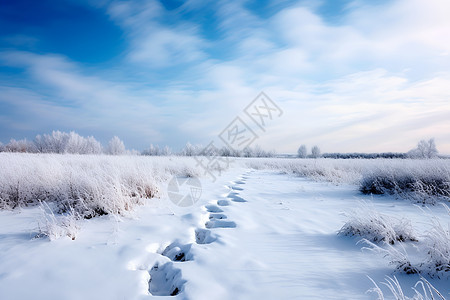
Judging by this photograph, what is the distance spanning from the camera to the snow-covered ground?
1.65m

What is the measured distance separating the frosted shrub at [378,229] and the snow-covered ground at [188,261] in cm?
15

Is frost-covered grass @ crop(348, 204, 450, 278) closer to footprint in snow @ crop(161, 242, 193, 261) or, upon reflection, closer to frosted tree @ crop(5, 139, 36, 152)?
footprint in snow @ crop(161, 242, 193, 261)

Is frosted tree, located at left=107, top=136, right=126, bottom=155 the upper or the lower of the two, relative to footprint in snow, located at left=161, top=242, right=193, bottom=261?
upper

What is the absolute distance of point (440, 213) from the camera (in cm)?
392

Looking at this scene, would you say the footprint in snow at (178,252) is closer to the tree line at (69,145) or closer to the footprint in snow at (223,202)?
the footprint in snow at (223,202)

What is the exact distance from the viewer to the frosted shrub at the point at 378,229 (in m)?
2.46

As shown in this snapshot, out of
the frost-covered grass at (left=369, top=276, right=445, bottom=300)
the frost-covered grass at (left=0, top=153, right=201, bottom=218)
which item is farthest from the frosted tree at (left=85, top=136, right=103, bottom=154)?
the frost-covered grass at (left=369, top=276, right=445, bottom=300)

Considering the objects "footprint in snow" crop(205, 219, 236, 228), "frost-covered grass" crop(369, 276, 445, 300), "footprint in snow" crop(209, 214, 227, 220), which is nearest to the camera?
"frost-covered grass" crop(369, 276, 445, 300)

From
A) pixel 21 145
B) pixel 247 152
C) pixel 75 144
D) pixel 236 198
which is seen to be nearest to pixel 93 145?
pixel 75 144

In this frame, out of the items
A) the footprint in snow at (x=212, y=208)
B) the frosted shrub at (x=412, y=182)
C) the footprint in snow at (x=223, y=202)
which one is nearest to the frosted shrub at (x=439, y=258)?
the footprint in snow at (x=212, y=208)

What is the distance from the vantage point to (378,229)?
2.56 meters

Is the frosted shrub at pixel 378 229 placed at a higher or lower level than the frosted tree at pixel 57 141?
lower

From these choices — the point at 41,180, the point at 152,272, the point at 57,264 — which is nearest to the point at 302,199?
the point at 152,272

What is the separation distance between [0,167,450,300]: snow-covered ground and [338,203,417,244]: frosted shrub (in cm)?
15
